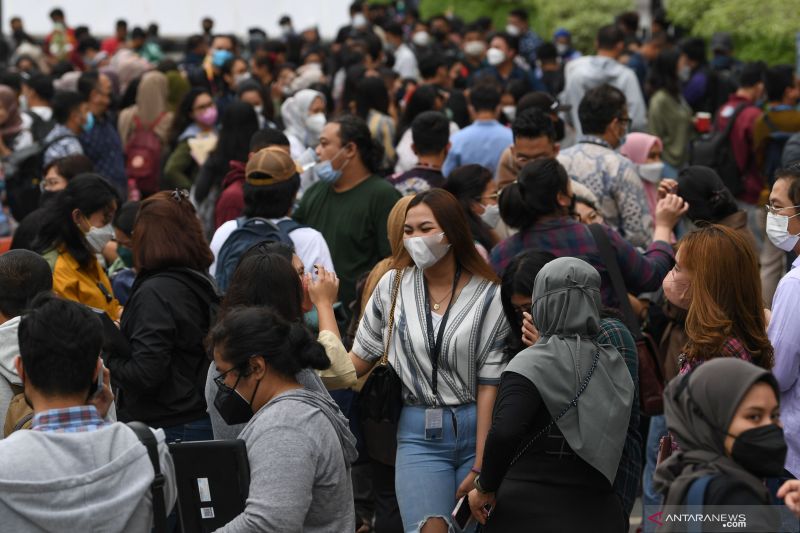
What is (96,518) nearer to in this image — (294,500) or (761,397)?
(294,500)

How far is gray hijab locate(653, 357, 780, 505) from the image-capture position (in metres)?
3.28

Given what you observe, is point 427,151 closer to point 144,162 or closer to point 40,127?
point 40,127

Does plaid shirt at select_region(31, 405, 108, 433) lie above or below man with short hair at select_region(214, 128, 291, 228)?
above

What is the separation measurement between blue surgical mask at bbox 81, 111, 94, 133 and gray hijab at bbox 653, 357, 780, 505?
27.1 ft

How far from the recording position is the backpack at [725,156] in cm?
1107

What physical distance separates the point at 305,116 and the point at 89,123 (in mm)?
2052

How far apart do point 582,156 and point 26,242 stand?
3.33m

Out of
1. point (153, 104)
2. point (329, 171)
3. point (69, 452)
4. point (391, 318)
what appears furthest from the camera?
point (153, 104)

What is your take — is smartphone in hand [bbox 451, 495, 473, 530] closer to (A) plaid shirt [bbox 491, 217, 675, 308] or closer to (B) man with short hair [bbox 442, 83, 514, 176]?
(A) plaid shirt [bbox 491, 217, 675, 308]

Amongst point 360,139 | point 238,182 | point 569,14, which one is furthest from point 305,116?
point 569,14

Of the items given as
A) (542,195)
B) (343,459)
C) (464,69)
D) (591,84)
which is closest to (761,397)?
(343,459)

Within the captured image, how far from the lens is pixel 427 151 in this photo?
7855 mm

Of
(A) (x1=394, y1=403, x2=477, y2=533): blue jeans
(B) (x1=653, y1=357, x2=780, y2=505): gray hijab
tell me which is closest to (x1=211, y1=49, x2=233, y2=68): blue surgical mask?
(A) (x1=394, y1=403, x2=477, y2=533): blue jeans

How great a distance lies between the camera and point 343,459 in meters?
4.07
